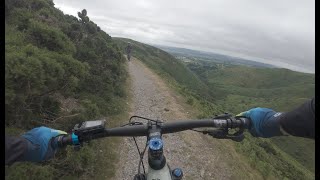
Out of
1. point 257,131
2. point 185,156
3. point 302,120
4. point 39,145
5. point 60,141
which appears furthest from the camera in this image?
point 185,156

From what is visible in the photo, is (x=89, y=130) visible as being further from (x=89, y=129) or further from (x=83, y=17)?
(x=83, y=17)

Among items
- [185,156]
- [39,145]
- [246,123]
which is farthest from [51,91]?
[246,123]

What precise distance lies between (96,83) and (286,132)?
15.7 m

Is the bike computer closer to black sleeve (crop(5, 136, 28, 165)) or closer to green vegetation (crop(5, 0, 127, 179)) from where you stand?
black sleeve (crop(5, 136, 28, 165))

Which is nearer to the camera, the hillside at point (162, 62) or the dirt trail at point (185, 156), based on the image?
the dirt trail at point (185, 156)

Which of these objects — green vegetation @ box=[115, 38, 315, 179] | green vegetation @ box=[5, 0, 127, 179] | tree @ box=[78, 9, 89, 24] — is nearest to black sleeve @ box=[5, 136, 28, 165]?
green vegetation @ box=[5, 0, 127, 179]

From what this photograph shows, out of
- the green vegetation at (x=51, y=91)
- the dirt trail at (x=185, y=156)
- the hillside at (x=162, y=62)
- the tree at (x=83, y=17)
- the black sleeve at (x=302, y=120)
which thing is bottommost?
the hillside at (x=162, y=62)

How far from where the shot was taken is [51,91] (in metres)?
9.40

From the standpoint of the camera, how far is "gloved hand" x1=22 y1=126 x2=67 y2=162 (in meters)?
3.05

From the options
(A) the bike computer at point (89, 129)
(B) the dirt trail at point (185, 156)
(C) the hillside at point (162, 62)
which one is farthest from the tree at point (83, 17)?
(C) the hillside at point (162, 62)

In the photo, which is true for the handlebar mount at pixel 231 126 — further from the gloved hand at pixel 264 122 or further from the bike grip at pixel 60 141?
the bike grip at pixel 60 141

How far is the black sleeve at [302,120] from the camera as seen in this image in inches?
100

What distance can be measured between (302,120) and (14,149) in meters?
2.53

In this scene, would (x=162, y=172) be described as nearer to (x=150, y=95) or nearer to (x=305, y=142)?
(x=150, y=95)
